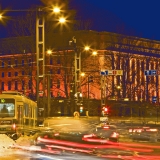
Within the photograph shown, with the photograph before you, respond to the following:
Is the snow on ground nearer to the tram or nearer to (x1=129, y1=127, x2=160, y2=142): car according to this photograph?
the tram

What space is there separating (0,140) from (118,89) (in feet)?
225

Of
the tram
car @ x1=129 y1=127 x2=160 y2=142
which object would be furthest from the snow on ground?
car @ x1=129 y1=127 x2=160 y2=142

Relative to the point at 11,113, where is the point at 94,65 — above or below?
above

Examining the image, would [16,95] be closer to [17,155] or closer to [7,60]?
[17,155]

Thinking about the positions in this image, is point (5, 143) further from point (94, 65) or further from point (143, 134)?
point (94, 65)

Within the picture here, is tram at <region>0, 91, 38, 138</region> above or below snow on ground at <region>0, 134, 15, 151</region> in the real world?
above

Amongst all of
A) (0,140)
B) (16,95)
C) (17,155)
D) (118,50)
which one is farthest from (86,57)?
(17,155)

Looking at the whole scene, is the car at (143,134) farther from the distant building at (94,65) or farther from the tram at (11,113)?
the distant building at (94,65)

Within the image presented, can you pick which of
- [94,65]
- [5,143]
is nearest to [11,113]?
[5,143]

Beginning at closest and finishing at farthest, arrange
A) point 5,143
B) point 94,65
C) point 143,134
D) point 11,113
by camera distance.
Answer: point 5,143
point 143,134
point 11,113
point 94,65

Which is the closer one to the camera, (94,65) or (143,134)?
(143,134)

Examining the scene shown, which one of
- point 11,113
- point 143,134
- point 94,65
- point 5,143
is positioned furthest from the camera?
point 94,65

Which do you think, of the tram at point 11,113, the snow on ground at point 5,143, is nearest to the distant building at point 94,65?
the tram at point 11,113

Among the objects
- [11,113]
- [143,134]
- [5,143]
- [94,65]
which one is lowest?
[5,143]
